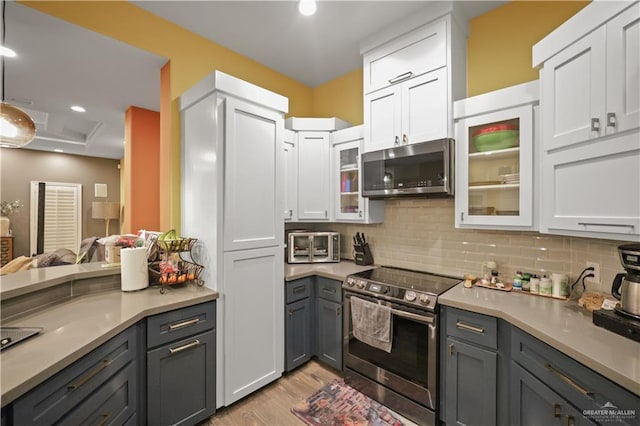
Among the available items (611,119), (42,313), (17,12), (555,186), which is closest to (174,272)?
(42,313)

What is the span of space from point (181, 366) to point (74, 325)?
65 cm

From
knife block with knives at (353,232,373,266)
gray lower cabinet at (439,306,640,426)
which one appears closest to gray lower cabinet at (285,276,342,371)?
knife block with knives at (353,232,373,266)

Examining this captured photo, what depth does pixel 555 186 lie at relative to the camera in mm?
1528

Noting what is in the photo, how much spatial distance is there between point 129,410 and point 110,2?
2724 mm

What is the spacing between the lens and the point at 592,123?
1.29 m

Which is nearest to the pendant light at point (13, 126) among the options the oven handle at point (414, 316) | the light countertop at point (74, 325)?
the light countertop at point (74, 325)

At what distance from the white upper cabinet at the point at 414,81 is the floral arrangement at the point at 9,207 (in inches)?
289

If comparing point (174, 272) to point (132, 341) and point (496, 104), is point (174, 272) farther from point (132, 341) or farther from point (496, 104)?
point (496, 104)

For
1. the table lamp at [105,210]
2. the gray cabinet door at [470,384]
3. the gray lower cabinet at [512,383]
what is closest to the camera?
the gray lower cabinet at [512,383]

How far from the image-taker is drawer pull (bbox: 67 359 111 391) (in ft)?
3.57

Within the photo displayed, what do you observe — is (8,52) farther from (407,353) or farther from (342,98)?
(407,353)

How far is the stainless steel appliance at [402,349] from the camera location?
5.96 ft

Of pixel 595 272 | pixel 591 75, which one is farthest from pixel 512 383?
pixel 591 75

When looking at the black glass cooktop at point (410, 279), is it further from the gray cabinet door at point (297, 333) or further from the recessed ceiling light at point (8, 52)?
the recessed ceiling light at point (8, 52)
